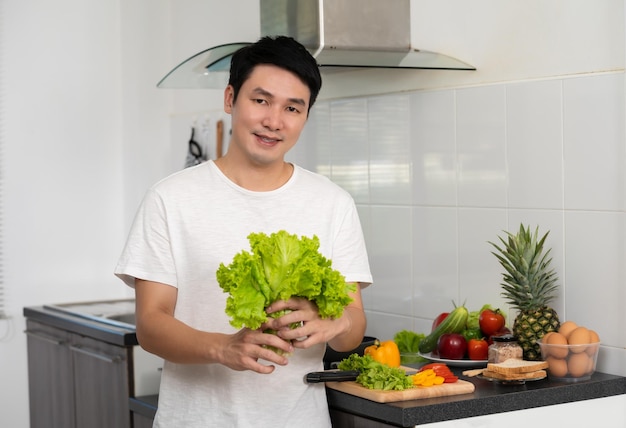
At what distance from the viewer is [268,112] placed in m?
1.96

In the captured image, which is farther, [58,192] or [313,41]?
[58,192]

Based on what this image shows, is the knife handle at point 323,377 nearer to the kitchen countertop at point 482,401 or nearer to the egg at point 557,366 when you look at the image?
the kitchen countertop at point 482,401

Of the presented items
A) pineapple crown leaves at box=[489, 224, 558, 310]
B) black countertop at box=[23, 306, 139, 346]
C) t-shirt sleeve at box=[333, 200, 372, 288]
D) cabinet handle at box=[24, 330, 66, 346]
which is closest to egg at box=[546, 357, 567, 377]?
pineapple crown leaves at box=[489, 224, 558, 310]

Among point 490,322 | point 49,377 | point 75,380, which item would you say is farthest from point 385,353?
point 49,377

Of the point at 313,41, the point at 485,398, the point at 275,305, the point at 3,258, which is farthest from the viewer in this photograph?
the point at 3,258

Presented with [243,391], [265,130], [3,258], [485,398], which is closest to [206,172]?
[265,130]

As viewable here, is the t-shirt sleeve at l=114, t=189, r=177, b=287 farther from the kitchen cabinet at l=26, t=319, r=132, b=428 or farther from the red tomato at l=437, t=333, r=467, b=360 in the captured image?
the kitchen cabinet at l=26, t=319, r=132, b=428

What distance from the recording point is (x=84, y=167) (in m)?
4.35

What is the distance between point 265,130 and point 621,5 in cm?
102

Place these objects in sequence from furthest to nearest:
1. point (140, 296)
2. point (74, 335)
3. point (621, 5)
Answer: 1. point (74, 335)
2. point (621, 5)
3. point (140, 296)

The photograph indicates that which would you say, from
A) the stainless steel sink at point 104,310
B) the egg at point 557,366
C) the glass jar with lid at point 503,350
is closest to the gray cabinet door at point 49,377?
the stainless steel sink at point 104,310

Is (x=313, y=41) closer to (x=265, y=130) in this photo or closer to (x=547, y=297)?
(x=265, y=130)

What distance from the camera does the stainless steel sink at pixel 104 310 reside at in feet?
12.3

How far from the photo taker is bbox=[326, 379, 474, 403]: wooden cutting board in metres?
2.05
